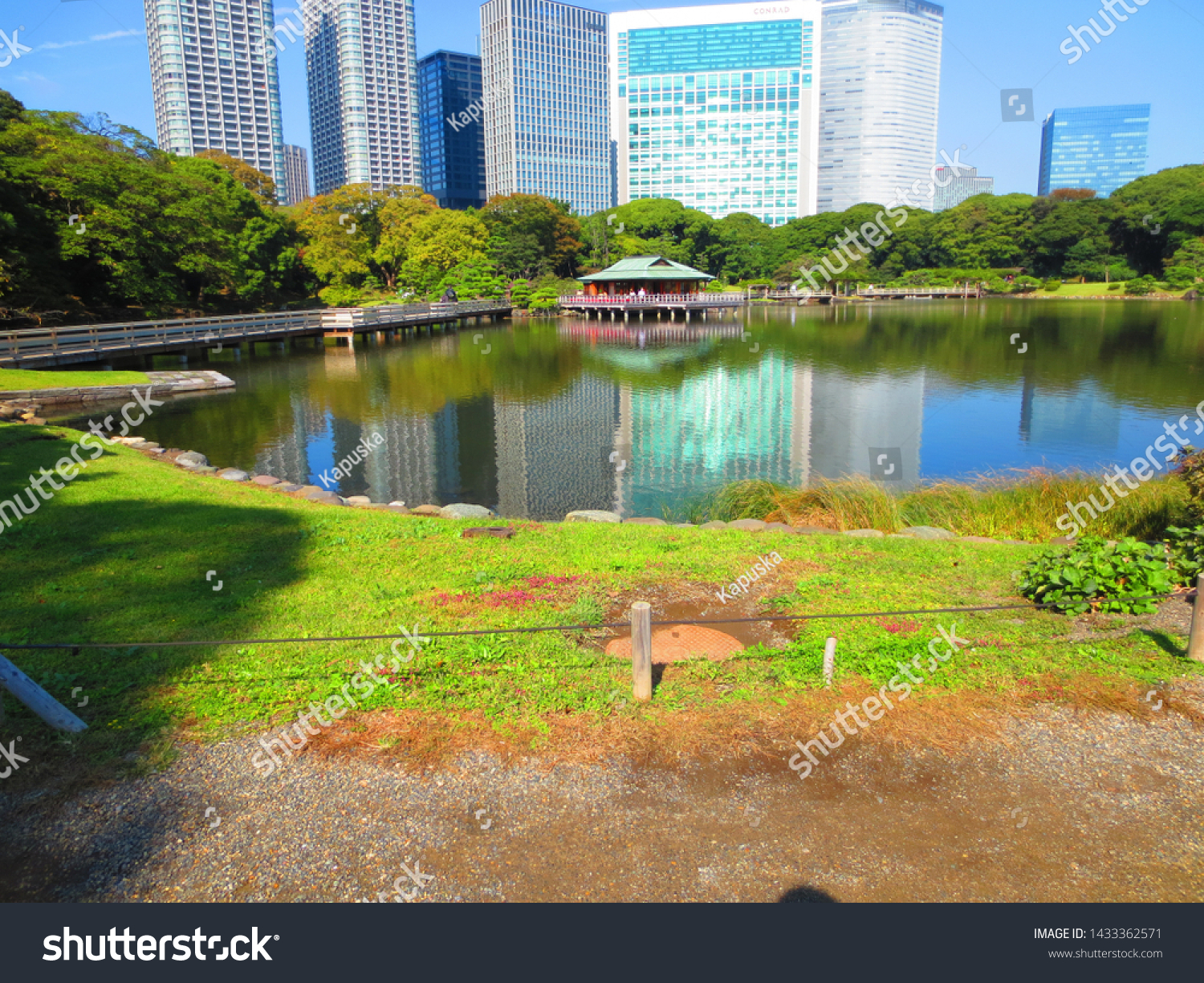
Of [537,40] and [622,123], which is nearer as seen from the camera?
[537,40]

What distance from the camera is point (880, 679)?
5.32 m

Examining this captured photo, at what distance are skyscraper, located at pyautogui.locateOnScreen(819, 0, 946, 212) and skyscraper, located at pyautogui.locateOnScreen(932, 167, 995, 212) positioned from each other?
99.0 ft

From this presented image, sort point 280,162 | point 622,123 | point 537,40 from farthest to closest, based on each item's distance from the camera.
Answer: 1. point 280,162
2. point 622,123
3. point 537,40

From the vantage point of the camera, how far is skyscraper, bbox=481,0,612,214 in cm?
10306

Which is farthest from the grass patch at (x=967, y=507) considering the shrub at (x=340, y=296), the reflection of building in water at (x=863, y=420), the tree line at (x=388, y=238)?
the shrub at (x=340, y=296)

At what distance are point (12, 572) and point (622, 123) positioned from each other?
130 m

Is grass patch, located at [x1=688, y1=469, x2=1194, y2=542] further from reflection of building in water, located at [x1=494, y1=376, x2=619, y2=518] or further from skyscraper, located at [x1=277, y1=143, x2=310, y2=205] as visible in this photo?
skyscraper, located at [x1=277, y1=143, x2=310, y2=205]

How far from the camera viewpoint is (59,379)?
20828mm

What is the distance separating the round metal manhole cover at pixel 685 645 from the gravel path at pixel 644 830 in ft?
4.41

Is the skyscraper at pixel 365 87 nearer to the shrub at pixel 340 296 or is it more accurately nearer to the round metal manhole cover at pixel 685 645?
the shrub at pixel 340 296
